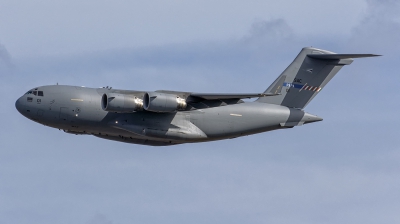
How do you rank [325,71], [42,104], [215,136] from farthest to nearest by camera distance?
[325,71] → [215,136] → [42,104]

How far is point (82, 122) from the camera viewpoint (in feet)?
86.1

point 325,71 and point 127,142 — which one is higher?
point 325,71

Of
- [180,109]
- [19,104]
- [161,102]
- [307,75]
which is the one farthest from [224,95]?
[19,104]

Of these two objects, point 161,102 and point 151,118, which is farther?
point 151,118

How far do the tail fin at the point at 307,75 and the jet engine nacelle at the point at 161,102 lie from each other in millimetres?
4568

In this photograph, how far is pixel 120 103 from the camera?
2594 cm

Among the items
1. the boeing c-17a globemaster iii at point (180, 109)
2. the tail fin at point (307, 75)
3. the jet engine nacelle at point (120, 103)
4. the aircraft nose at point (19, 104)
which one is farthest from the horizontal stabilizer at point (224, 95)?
the aircraft nose at point (19, 104)

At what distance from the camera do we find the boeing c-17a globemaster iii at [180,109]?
26.2 m

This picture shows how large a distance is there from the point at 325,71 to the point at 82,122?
932 centimetres

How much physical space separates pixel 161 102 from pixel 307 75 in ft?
21.0

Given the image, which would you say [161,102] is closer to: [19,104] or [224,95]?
[224,95]

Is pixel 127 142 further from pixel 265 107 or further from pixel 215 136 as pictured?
pixel 265 107

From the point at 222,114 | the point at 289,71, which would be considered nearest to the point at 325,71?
the point at 289,71

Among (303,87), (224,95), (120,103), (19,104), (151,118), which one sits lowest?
(151,118)
